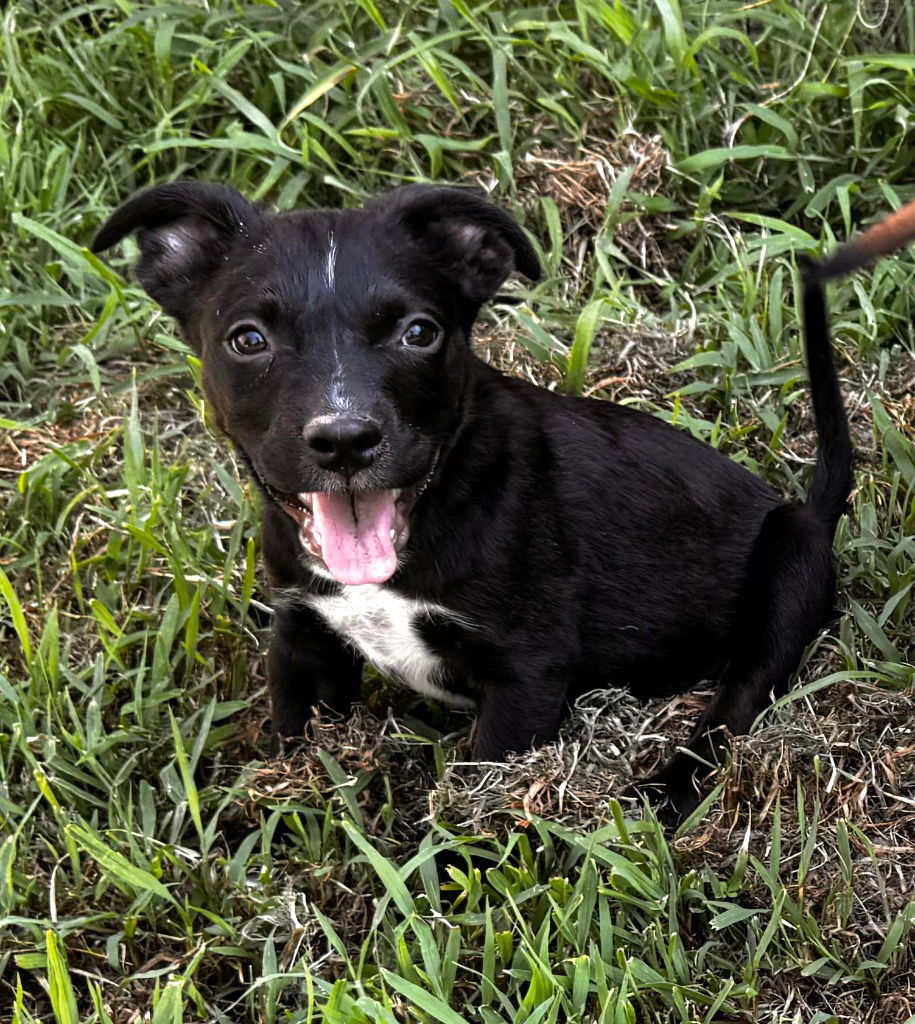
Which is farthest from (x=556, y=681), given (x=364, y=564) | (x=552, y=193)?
(x=552, y=193)

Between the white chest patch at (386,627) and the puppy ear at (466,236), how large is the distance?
73cm

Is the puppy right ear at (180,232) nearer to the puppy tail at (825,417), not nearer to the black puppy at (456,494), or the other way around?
the black puppy at (456,494)

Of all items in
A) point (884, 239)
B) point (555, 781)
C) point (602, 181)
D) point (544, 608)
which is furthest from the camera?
point (602, 181)

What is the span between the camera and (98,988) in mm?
2953

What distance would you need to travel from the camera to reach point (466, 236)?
3.40 meters

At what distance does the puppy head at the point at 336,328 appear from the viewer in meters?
3.01

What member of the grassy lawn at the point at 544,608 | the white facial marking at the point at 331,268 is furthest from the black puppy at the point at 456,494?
the grassy lawn at the point at 544,608

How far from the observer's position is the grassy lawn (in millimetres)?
3004

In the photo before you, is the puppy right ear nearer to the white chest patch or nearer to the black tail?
the white chest patch

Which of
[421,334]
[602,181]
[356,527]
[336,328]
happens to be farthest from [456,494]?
[602,181]

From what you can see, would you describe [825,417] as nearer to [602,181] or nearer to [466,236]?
[466,236]

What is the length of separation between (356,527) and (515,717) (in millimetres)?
590

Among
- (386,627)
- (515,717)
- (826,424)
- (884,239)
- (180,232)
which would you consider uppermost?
(884,239)

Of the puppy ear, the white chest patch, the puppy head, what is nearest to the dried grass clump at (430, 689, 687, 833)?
the white chest patch
